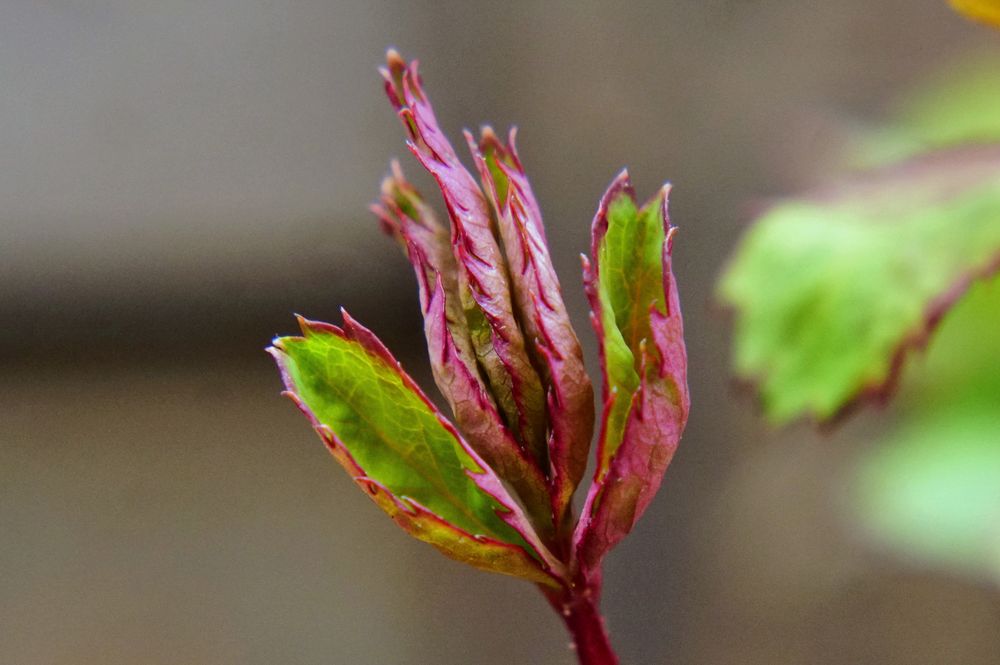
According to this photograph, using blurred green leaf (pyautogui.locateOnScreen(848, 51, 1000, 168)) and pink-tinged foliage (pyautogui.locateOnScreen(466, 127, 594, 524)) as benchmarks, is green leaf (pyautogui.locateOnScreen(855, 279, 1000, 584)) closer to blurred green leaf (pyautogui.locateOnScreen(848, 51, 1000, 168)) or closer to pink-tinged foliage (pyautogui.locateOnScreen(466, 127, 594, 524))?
blurred green leaf (pyautogui.locateOnScreen(848, 51, 1000, 168))

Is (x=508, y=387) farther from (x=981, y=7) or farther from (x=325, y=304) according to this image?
(x=325, y=304)

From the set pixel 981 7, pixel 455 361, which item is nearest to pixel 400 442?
pixel 455 361

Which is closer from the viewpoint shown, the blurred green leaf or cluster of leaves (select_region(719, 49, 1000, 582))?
cluster of leaves (select_region(719, 49, 1000, 582))

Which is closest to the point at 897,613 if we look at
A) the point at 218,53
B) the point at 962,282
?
the point at 962,282

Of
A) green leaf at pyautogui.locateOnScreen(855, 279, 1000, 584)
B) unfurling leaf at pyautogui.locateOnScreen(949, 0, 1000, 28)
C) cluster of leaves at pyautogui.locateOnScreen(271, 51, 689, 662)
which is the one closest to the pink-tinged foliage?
cluster of leaves at pyautogui.locateOnScreen(271, 51, 689, 662)

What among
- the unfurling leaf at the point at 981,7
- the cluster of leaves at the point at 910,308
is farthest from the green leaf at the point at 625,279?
the cluster of leaves at the point at 910,308

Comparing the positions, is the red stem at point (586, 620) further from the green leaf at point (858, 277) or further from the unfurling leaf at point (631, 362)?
the green leaf at point (858, 277)
